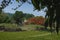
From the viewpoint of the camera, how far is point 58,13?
2.70 metres

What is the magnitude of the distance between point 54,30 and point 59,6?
0.33 meters

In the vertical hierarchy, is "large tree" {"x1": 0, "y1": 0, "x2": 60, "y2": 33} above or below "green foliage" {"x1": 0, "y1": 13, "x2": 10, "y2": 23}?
above

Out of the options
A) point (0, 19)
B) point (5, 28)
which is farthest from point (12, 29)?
point (0, 19)

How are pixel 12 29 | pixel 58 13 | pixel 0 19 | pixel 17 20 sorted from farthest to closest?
pixel 17 20
pixel 0 19
pixel 12 29
pixel 58 13

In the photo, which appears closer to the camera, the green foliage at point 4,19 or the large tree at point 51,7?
the large tree at point 51,7

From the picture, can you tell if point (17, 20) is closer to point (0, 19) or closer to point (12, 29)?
point (0, 19)

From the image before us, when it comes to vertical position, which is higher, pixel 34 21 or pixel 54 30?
pixel 54 30

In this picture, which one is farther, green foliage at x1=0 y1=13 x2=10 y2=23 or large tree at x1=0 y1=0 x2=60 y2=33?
green foliage at x1=0 y1=13 x2=10 y2=23

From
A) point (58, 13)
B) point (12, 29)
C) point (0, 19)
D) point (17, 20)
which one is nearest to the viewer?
point (58, 13)

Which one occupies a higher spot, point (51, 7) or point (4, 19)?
point (51, 7)

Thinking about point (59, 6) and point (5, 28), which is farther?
point (5, 28)

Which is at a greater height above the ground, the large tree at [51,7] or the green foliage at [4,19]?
the large tree at [51,7]

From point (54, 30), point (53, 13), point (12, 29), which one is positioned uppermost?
point (53, 13)

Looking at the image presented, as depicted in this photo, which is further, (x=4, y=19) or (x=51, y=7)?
(x=4, y=19)
